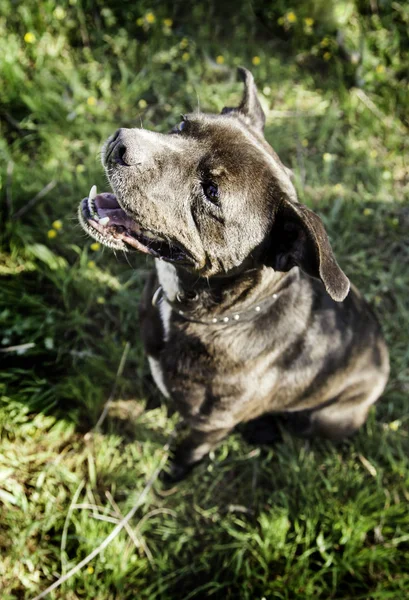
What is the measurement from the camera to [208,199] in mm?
2328

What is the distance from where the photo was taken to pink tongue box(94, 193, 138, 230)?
2537 mm

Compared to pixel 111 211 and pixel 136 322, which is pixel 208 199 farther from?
pixel 136 322

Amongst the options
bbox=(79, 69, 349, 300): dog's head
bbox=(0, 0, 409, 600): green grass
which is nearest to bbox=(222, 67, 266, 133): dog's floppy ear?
bbox=(79, 69, 349, 300): dog's head

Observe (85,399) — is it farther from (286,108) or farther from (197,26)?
(197,26)

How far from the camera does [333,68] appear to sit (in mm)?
4863

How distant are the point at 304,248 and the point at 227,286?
48 cm

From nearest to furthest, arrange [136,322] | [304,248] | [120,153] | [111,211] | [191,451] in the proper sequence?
[304,248]
[120,153]
[111,211]
[191,451]
[136,322]

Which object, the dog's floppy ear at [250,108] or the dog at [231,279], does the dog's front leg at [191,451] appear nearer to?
the dog at [231,279]

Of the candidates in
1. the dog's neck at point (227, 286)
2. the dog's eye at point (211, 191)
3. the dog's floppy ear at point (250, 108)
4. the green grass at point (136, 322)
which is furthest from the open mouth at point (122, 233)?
the green grass at point (136, 322)

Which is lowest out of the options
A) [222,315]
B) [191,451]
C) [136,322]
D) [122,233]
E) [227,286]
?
[191,451]

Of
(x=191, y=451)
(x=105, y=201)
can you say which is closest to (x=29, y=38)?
(x=105, y=201)

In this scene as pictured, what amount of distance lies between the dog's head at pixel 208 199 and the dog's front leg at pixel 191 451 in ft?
3.85

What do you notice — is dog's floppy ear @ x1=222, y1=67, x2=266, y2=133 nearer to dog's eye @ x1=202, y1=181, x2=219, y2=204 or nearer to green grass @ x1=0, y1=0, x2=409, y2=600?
dog's eye @ x1=202, y1=181, x2=219, y2=204

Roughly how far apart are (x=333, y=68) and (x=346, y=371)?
327cm
